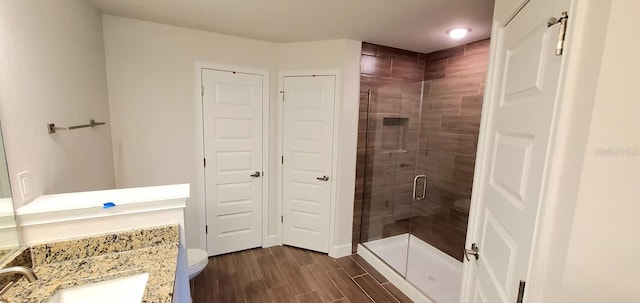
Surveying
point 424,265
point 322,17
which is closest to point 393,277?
point 424,265

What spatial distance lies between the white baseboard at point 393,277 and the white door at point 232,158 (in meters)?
1.32

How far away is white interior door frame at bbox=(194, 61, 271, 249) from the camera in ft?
8.31

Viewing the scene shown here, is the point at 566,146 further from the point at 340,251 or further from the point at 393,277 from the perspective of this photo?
the point at 340,251

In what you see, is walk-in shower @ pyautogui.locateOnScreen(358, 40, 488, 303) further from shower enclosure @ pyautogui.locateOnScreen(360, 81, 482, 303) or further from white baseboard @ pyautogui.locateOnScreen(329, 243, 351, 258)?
white baseboard @ pyautogui.locateOnScreen(329, 243, 351, 258)

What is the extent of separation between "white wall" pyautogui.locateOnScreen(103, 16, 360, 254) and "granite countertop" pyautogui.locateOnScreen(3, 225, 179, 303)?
1.45 metres

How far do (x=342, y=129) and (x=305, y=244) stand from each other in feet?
4.81

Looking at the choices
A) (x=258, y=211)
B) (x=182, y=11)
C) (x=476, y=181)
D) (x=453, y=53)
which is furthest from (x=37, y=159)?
(x=453, y=53)

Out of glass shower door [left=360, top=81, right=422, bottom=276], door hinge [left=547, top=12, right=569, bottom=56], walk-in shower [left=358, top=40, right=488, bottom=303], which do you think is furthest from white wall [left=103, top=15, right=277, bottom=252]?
door hinge [left=547, top=12, right=569, bottom=56]

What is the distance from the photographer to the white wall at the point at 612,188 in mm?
630

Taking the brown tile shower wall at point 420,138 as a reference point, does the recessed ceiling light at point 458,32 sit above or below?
above

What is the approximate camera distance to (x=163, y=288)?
3.07ft

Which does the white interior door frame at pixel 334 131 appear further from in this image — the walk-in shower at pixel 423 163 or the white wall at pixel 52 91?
the white wall at pixel 52 91

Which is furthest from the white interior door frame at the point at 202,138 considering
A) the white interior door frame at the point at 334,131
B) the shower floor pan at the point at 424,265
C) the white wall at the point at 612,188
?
the white wall at the point at 612,188

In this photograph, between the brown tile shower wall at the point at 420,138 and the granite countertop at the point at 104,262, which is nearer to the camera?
the granite countertop at the point at 104,262
